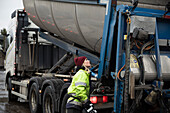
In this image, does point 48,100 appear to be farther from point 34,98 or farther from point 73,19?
point 73,19

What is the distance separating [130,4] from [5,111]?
5.24m

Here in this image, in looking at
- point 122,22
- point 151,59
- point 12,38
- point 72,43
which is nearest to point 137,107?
point 151,59

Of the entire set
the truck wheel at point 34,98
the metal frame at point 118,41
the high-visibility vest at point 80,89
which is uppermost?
the metal frame at point 118,41

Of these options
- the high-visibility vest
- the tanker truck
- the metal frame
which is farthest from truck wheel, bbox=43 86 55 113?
the high-visibility vest

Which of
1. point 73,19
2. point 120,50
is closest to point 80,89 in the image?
point 120,50

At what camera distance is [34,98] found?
7.22 meters

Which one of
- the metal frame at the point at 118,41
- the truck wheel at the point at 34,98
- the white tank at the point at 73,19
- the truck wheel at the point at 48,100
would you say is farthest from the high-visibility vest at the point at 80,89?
the truck wheel at the point at 34,98

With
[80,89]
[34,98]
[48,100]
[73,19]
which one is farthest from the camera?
[34,98]

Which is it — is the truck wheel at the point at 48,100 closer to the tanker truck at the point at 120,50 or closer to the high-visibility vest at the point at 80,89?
the tanker truck at the point at 120,50

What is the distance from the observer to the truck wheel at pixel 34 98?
6770 millimetres

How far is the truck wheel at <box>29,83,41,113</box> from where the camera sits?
22.2ft

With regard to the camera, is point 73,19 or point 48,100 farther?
point 48,100

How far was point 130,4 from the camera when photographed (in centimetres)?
446

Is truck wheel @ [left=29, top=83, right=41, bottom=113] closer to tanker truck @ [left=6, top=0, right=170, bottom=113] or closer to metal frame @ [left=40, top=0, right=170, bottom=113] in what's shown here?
tanker truck @ [left=6, top=0, right=170, bottom=113]
